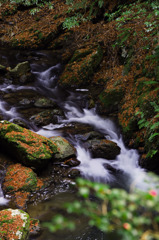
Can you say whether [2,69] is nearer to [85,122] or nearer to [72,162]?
[85,122]

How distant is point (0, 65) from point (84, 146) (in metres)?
8.38

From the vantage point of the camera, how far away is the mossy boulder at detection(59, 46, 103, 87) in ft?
40.2

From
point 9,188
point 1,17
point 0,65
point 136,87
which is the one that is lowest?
point 9,188

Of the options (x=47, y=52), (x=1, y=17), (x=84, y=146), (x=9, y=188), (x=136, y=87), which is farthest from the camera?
(x=1, y=17)

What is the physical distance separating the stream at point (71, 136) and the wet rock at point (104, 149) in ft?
0.51

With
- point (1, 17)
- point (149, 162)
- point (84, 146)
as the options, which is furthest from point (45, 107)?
point (1, 17)

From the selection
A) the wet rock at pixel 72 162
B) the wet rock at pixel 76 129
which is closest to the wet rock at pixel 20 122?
the wet rock at pixel 76 129

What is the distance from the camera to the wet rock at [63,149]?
7.55 meters

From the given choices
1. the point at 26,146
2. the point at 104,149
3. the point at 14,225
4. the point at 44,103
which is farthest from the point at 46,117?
the point at 14,225

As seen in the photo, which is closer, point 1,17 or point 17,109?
point 17,109

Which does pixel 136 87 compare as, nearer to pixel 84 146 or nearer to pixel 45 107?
pixel 84 146

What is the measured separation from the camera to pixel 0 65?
13.1 metres

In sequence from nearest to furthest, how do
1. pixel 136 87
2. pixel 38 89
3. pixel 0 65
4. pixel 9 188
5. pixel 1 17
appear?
pixel 9 188 → pixel 136 87 → pixel 38 89 → pixel 0 65 → pixel 1 17

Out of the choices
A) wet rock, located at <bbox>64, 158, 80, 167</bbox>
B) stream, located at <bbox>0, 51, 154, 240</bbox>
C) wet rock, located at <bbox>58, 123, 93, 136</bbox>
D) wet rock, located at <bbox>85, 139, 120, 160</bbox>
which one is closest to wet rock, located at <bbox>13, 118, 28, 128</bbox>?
stream, located at <bbox>0, 51, 154, 240</bbox>
